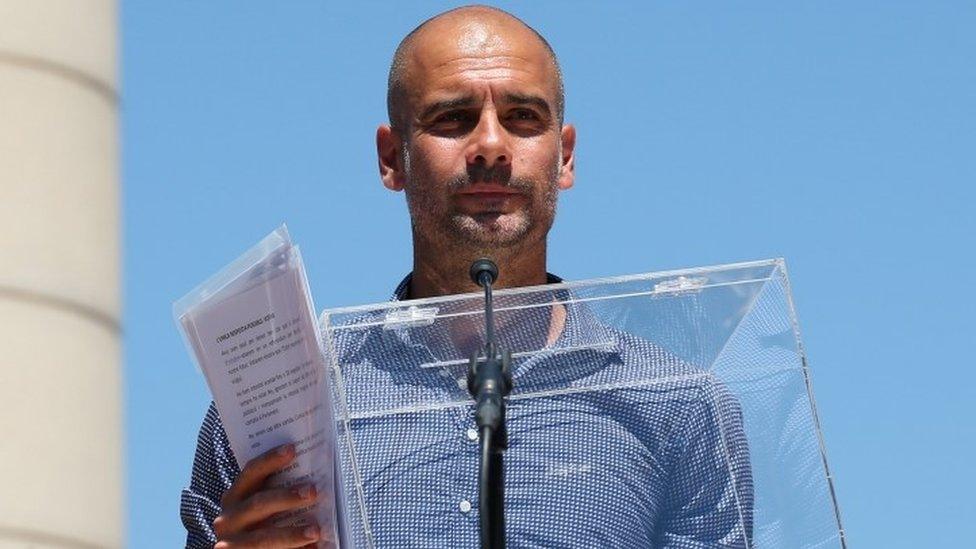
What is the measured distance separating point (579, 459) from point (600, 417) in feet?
0.51

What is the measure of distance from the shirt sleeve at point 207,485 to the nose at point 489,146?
96 centimetres

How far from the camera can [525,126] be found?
533cm

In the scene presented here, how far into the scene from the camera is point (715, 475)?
15.2 ft

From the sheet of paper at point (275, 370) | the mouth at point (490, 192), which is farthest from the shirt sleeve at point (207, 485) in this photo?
the mouth at point (490, 192)

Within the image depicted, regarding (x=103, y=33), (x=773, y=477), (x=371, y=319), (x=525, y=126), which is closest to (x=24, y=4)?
(x=103, y=33)

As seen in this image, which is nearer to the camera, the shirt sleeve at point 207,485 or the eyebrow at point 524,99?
the shirt sleeve at point 207,485

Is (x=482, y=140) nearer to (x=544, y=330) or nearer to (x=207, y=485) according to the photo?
(x=544, y=330)

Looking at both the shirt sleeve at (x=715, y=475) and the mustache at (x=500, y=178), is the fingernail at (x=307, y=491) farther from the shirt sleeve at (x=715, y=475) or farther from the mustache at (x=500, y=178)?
the mustache at (x=500, y=178)

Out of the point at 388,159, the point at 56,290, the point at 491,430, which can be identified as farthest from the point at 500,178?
the point at 56,290

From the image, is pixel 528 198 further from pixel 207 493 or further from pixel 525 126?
pixel 207 493

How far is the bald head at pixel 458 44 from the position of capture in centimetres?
558

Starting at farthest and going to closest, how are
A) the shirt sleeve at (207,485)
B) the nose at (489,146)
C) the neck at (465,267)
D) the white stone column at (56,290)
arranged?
1. the white stone column at (56,290)
2. the neck at (465,267)
3. the nose at (489,146)
4. the shirt sleeve at (207,485)

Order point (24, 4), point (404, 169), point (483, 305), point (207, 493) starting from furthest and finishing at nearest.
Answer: point (24, 4)
point (404, 169)
point (207, 493)
point (483, 305)

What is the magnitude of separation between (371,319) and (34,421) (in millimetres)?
2613
